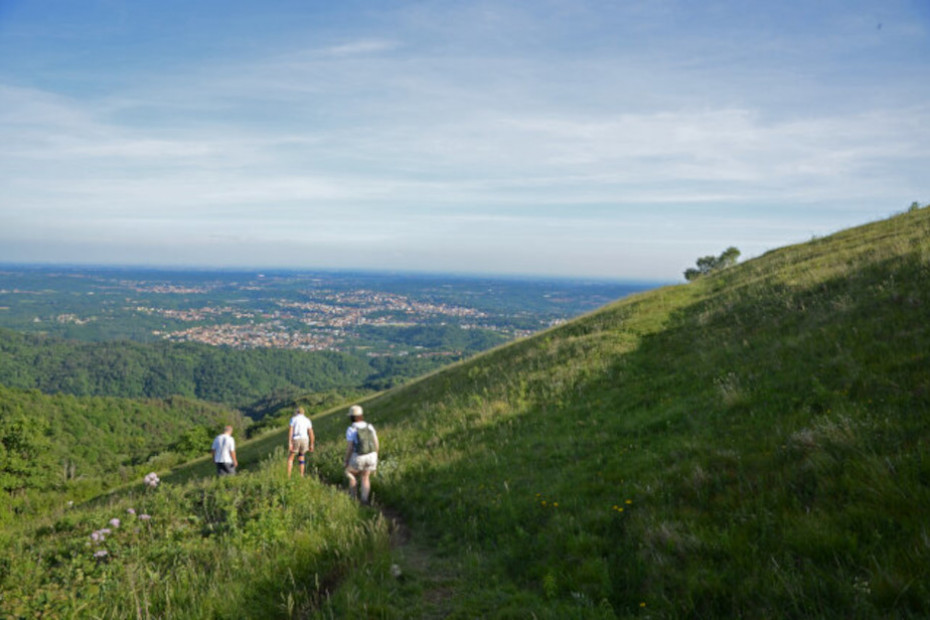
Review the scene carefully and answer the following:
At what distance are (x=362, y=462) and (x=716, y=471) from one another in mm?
7339

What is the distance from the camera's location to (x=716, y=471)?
20.4 ft

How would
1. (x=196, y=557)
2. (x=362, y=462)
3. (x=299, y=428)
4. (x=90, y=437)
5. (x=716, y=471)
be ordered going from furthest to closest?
1. (x=90, y=437)
2. (x=299, y=428)
3. (x=362, y=462)
4. (x=196, y=557)
5. (x=716, y=471)

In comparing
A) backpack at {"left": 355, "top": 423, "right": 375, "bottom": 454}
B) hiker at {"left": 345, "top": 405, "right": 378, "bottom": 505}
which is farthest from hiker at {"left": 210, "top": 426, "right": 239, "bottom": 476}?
backpack at {"left": 355, "top": 423, "right": 375, "bottom": 454}

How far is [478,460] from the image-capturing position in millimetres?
10367

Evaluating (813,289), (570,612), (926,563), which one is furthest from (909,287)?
(570,612)

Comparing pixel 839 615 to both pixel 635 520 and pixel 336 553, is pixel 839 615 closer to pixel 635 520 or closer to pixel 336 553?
→ pixel 635 520

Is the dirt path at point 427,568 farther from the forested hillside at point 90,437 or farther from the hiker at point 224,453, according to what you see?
the forested hillside at point 90,437

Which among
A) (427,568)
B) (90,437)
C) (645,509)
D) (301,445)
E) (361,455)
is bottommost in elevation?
(90,437)

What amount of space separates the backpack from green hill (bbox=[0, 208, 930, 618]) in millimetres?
1075

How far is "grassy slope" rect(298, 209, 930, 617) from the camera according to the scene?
4.16 metres

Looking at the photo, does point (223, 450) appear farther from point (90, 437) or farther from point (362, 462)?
point (90, 437)

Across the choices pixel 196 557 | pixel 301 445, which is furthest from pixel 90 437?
pixel 196 557

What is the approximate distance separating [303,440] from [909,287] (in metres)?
16.1

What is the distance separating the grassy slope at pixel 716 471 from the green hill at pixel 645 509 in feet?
0.11
